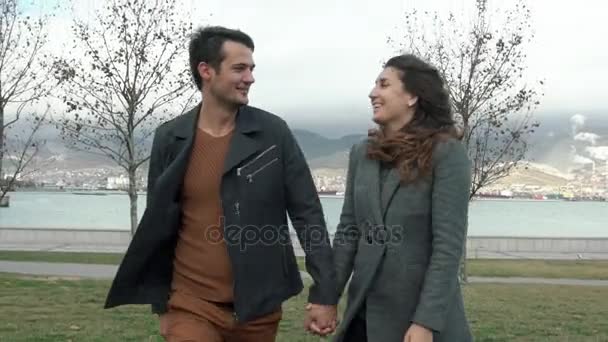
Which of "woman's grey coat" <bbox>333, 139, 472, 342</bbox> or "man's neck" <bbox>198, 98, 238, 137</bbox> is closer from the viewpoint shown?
"woman's grey coat" <bbox>333, 139, 472, 342</bbox>

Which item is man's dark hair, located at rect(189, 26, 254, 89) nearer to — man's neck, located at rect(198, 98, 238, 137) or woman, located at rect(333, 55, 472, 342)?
man's neck, located at rect(198, 98, 238, 137)

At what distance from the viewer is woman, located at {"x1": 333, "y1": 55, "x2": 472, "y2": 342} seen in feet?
10.3

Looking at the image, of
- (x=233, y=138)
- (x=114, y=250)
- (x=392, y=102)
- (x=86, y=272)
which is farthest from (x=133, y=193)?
(x=392, y=102)

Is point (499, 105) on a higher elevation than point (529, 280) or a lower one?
higher

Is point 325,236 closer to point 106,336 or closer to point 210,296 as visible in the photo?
point 210,296

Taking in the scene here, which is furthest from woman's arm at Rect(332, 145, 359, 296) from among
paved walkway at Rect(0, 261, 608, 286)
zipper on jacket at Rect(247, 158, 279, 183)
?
paved walkway at Rect(0, 261, 608, 286)

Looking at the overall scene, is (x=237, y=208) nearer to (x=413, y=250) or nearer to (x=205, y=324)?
(x=205, y=324)

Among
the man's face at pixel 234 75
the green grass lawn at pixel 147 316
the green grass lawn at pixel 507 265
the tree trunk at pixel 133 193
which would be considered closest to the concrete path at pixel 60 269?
the green grass lawn at pixel 507 265

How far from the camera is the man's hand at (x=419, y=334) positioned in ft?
10.2

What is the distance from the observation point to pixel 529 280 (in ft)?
55.3

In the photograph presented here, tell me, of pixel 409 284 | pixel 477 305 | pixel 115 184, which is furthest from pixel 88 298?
pixel 115 184

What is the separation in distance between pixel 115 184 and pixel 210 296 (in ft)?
66.5

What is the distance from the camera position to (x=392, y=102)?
3.39 metres

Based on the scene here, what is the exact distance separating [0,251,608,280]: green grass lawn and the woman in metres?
14.7
